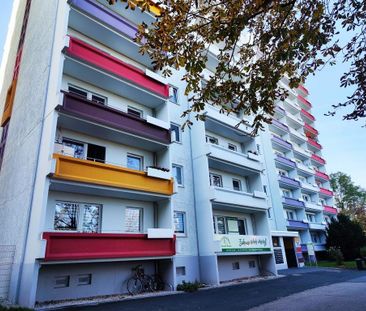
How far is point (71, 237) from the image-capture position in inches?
431

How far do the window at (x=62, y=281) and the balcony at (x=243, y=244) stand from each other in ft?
26.7

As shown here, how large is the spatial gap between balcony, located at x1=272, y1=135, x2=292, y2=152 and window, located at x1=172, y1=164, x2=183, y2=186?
2049 centimetres

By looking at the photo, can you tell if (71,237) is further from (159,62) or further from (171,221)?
(159,62)

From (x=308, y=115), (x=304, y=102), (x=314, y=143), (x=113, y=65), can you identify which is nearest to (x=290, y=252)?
(x=113, y=65)

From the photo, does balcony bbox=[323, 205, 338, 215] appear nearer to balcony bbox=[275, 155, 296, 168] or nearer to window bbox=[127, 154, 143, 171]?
balcony bbox=[275, 155, 296, 168]

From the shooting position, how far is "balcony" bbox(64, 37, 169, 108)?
13734mm

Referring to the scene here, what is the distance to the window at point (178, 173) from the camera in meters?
18.4

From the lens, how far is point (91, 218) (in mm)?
13344

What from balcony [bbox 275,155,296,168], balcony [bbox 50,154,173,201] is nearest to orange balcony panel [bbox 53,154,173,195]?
balcony [bbox 50,154,173,201]

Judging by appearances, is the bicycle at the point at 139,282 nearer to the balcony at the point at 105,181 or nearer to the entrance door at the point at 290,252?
the balcony at the point at 105,181

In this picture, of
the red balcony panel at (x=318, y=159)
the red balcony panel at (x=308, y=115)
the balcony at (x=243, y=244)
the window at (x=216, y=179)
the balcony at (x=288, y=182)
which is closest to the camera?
the balcony at (x=243, y=244)

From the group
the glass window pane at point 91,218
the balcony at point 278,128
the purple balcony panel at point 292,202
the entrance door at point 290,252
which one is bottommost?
the entrance door at point 290,252

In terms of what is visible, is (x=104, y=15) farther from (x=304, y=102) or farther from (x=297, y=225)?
(x=304, y=102)

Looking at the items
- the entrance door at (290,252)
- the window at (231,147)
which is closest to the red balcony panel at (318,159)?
the entrance door at (290,252)
